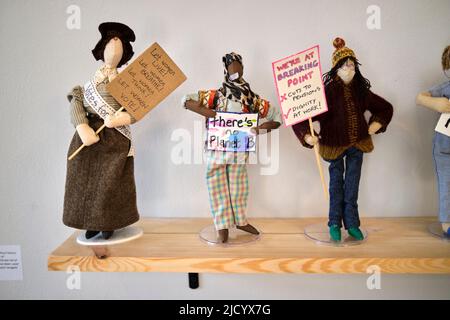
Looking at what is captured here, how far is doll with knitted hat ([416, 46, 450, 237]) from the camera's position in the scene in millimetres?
852

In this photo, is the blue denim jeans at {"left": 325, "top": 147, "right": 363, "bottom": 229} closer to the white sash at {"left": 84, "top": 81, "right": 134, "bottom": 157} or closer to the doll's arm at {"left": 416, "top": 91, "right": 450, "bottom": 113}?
the doll's arm at {"left": 416, "top": 91, "right": 450, "bottom": 113}

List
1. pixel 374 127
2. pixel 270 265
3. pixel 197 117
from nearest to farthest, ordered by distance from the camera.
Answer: pixel 270 265 < pixel 374 127 < pixel 197 117

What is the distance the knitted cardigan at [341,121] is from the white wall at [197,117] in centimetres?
15

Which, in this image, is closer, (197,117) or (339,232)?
(339,232)

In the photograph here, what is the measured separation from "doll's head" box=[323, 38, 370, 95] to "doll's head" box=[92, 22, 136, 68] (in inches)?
17.5

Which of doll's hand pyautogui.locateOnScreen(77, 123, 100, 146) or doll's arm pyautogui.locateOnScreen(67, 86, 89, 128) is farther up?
doll's arm pyautogui.locateOnScreen(67, 86, 89, 128)

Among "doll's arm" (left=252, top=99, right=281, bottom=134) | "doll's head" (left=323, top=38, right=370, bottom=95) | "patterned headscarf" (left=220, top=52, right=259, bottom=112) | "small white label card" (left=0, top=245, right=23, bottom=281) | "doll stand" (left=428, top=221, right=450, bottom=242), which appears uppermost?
"doll's head" (left=323, top=38, right=370, bottom=95)

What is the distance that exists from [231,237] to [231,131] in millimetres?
241

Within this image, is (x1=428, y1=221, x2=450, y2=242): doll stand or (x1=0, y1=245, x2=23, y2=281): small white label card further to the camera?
(x1=0, y1=245, x2=23, y2=281): small white label card

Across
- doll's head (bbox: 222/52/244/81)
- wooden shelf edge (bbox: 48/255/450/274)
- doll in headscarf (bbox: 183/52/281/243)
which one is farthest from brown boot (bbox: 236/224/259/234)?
doll's head (bbox: 222/52/244/81)

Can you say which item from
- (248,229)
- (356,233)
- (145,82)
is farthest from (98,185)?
(356,233)

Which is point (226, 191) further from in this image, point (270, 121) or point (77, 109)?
point (77, 109)

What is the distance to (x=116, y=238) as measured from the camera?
0.84 meters

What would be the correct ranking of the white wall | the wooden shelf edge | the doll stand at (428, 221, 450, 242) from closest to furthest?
1. the wooden shelf edge
2. the doll stand at (428, 221, 450, 242)
3. the white wall
